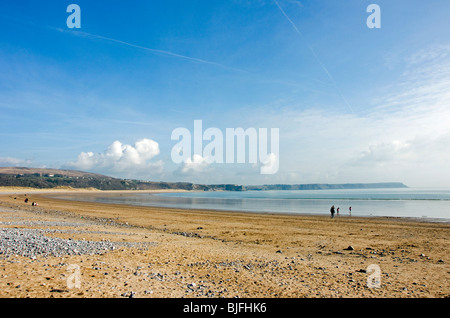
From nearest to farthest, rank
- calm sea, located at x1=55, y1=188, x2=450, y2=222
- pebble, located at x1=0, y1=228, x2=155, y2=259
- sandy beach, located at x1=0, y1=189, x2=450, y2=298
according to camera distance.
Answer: sandy beach, located at x1=0, y1=189, x2=450, y2=298 → pebble, located at x1=0, y1=228, x2=155, y2=259 → calm sea, located at x1=55, y1=188, x2=450, y2=222

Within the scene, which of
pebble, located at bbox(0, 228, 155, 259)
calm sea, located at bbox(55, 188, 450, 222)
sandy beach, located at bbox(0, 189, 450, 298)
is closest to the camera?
sandy beach, located at bbox(0, 189, 450, 298)

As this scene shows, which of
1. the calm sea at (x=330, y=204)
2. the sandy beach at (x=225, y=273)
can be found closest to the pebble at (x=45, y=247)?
the sandy beach at (x=225, y=273)

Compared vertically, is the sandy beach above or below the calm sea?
above

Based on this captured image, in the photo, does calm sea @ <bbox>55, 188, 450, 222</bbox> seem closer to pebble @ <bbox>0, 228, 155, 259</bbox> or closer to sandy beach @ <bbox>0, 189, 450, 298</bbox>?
sandy beach @ <bbox>0, 189, 450, 298</bbox>

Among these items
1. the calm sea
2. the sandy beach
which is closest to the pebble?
the sandy beach

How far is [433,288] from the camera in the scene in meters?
9.17

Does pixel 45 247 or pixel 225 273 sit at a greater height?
pixel 45 247

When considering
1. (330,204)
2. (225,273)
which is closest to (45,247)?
(225,273)

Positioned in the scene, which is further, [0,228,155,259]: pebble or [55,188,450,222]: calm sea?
[55,188,450,222]: calm sea

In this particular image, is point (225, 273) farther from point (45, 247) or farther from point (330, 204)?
point (330, 204)
